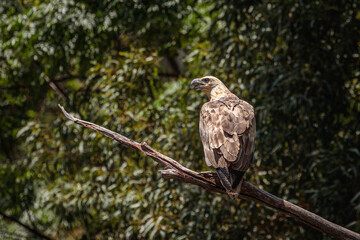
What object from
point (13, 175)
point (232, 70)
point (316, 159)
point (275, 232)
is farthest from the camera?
point (13, 175)

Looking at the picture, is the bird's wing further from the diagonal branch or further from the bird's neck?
the bird's neck

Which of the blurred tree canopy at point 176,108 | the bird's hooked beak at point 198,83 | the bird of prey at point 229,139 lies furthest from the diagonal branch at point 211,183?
the blurred tree canopy at point 176,108

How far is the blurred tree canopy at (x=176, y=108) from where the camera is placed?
13.6 feet

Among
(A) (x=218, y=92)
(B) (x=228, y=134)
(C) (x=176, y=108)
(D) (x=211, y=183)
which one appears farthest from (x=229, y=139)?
(C) (x=176, y=108)

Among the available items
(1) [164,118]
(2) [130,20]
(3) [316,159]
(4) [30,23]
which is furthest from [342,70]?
(4) [30,23]

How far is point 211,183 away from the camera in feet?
8.30

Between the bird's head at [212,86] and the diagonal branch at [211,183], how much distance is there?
3.65ft

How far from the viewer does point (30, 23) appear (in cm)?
491

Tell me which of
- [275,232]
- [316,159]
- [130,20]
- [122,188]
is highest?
[130,20]

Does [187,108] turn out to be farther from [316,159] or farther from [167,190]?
[316,159]

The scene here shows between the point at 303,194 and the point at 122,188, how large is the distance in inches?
68.8

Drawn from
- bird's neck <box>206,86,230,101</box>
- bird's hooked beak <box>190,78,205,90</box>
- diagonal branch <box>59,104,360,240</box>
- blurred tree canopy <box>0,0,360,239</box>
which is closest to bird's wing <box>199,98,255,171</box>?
diagonal branch <box>59,104,360,240</box>

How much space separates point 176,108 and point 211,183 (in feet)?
7.33

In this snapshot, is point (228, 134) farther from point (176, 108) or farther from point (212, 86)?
point (176, 108)
